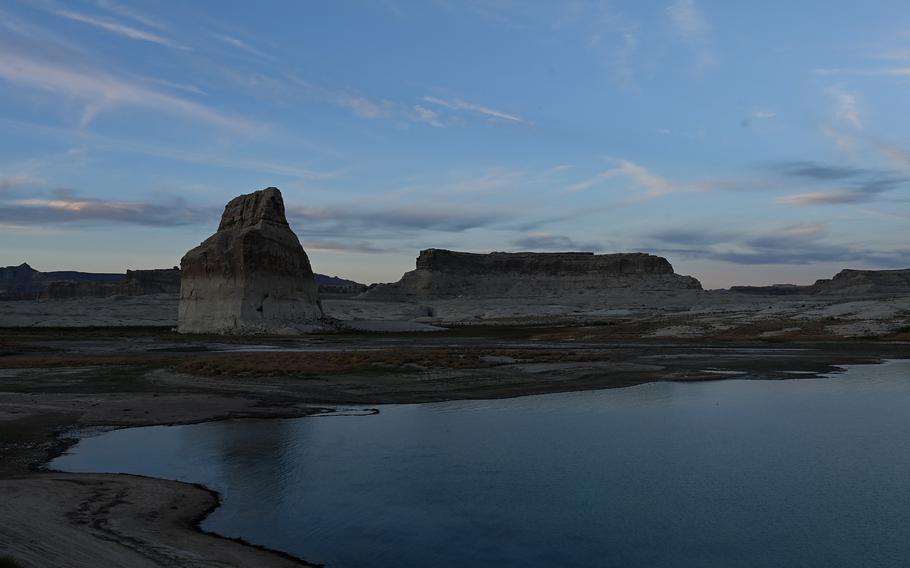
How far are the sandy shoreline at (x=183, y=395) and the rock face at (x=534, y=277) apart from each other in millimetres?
128104

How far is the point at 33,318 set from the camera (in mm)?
100062

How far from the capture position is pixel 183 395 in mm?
26812

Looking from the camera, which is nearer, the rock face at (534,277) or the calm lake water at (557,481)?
Answer: the calm lake water at (557,481)

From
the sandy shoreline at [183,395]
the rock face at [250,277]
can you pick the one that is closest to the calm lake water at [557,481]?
the sandy shoreline at [183,395]

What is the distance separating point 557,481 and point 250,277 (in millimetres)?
62486

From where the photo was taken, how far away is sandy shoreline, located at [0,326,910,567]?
10109 mm

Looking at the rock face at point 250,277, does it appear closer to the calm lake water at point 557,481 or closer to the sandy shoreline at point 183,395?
the sandy shoreline at point 183,395

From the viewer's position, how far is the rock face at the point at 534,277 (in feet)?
612

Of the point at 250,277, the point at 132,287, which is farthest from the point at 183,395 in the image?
the point at 132,287

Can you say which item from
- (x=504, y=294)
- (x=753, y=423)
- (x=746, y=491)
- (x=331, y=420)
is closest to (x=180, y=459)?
(x=331, y=420)

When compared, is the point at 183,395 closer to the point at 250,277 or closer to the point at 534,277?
the point at 250,277

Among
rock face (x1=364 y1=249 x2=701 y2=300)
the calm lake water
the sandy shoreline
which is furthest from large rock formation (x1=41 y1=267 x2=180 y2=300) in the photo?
the calm lake water

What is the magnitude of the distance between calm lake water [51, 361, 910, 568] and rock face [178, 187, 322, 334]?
51922mm

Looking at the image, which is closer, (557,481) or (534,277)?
(557,481)
